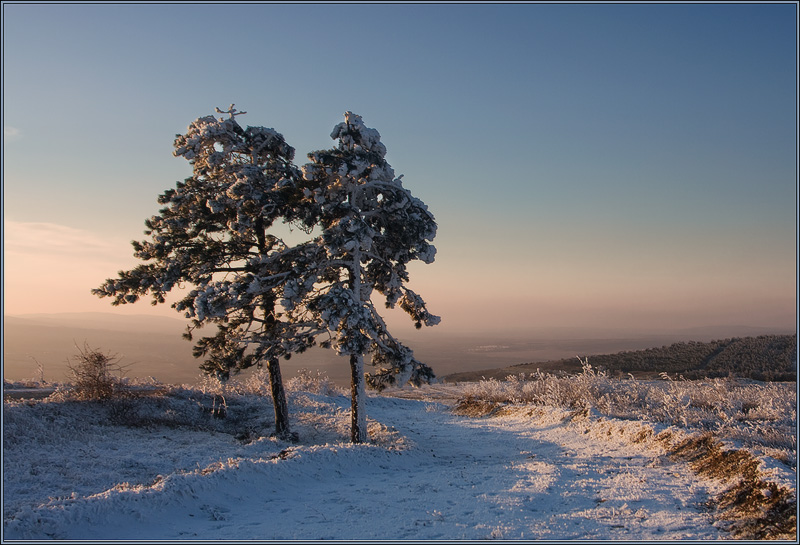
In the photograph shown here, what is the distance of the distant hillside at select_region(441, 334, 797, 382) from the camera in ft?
108

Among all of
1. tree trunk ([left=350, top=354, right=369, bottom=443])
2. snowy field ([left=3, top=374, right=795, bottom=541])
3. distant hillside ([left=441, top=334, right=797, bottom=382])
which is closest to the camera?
snowy field ([left=3, top=374, right=795, bottom=541])

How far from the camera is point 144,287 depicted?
14.2m

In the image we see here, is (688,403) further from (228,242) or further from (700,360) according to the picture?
(700,360)

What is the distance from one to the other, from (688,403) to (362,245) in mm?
10367

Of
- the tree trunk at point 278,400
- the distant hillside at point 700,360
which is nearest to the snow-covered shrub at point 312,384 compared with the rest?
the tree trunk at point 278,400

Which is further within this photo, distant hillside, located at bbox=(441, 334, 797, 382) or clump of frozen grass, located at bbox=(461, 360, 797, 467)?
distant hillside, located at bbox=(441, 334, 797, 382)

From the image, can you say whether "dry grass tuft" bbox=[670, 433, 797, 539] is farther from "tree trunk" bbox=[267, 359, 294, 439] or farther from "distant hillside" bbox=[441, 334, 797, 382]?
"distant hillside" bbox=[441, 334, 797, 382]

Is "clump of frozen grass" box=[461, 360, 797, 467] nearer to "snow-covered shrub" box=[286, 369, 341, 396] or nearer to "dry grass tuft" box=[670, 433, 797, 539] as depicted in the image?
"dry grass tuft" box=[670, 433, 797, 539]

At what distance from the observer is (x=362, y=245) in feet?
41.5

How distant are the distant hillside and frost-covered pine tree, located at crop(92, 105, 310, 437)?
25847mm

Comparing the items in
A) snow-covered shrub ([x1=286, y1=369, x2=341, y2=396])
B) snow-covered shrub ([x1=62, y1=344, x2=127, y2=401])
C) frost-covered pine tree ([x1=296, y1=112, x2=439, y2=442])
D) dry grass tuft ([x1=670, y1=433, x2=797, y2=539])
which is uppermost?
frost-covered pine tree ([x1=296, y1=112, x2=439, y2=442])

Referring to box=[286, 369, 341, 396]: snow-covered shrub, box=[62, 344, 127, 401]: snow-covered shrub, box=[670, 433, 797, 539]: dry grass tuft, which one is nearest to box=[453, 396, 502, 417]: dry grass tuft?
box=[286, 369, 341, 396]: snow-covered shrub

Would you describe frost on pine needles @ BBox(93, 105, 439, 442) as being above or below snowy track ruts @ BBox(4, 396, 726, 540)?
above

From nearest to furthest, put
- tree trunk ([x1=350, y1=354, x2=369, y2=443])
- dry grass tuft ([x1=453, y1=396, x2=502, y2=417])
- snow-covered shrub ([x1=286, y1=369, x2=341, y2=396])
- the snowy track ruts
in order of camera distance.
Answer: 1. the snowy track ruts
2. tree trunk ([x1=350, y1=354, x2=369, y2=443])
3. dry grass tuft ([x1=453, y1=396, x2=502, y2=417])
4. snow-covered shrub ([x1=286, y1=369, x2=341, y2=396])
